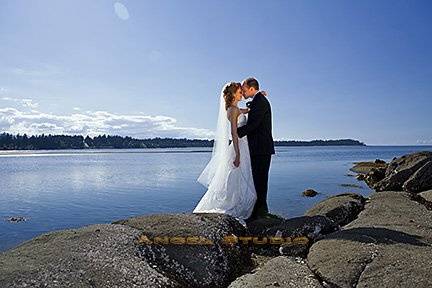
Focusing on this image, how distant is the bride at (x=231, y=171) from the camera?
1112cm

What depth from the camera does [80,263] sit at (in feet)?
Answer: 20.4

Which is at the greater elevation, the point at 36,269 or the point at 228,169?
the point at 228,169

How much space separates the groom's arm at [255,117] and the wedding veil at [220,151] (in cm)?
59

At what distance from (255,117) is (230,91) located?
967 millimetres

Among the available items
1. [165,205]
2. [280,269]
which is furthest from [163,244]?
[165,205]

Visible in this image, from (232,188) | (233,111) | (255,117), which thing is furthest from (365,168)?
(233,111)

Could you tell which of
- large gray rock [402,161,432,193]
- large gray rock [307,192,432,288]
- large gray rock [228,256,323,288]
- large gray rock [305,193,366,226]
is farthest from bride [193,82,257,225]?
large gray rock [402,161,432,193]

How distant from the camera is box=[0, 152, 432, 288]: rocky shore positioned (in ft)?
19.6

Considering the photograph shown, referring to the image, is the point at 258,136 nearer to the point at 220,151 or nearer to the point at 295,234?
the point at 220,151

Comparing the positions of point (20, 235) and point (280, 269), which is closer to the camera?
point (280, 269)

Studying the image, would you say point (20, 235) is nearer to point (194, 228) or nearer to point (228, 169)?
point (228, 169)

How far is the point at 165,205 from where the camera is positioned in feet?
72.6

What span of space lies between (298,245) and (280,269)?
2.03m

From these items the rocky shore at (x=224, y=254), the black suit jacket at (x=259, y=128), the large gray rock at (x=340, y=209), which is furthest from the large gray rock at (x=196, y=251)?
the large gray rock at (x=340, y=209)
